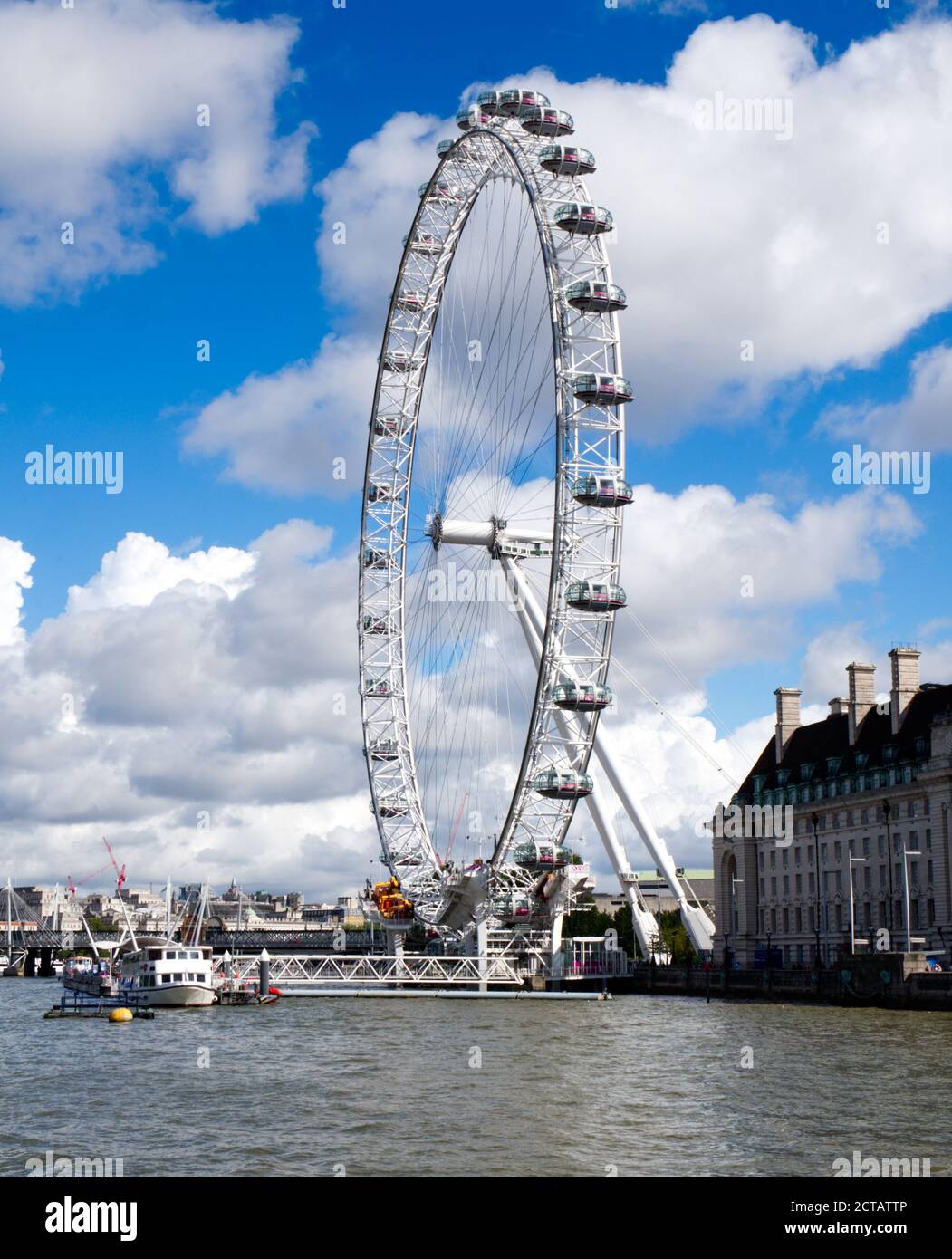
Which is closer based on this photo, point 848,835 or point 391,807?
point 848,835

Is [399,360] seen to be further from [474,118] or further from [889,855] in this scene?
[889,855]

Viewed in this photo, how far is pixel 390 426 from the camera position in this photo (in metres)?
86.9

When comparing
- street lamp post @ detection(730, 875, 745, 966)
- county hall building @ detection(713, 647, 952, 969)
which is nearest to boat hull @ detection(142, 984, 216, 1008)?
county hall building @ detection(713, 647, 952, 969)

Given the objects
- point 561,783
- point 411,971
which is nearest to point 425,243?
point 561,783

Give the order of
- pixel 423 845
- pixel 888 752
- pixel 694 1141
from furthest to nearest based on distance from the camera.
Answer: pixel 423 845 < pixel 888 752 < pixel 694 1141

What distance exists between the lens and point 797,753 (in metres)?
92.0

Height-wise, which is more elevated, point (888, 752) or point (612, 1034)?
point (888, 752)

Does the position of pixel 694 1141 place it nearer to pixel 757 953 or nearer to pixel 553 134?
pixel 553 134

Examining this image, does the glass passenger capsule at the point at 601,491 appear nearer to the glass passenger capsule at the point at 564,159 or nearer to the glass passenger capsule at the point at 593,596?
the glass passenger capsule at the point at 593,596

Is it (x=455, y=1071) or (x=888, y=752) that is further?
(x=888, y=752)

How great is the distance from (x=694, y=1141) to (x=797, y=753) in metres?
69.2

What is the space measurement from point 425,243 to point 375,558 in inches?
720
